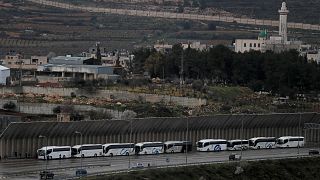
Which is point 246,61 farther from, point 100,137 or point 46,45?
point 46,45

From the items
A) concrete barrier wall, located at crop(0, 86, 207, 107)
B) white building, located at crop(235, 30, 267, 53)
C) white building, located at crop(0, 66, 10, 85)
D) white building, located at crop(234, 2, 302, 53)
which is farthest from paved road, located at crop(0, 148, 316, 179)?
white building, located at crop(235, 30, 267, 53)

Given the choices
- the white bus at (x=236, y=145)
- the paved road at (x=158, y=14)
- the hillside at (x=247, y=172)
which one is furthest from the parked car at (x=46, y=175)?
the paved road at (x=158, y=14)

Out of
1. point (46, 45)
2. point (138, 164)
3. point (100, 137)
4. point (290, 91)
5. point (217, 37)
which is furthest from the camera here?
point (217, 37)

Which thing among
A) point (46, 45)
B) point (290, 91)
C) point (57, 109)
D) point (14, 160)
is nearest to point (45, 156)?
point (14, 160)

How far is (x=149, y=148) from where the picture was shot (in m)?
41.8

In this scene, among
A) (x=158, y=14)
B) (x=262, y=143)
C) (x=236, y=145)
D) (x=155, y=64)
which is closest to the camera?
(x=236, y=145)

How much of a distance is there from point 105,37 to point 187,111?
5439cm

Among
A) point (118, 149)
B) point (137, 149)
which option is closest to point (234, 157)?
point (137, 149)

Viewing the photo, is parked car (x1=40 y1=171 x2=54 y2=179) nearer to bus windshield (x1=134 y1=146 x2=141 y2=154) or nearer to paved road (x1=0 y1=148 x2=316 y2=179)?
paved road (x1=0 y1=148 x2=316 y2=179)

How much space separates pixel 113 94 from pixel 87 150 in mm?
A: 17119

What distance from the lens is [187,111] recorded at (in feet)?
168

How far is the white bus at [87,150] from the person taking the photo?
40156 millimetres

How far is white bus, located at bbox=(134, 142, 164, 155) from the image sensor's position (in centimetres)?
4156

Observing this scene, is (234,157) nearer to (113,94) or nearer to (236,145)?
(236,145)
